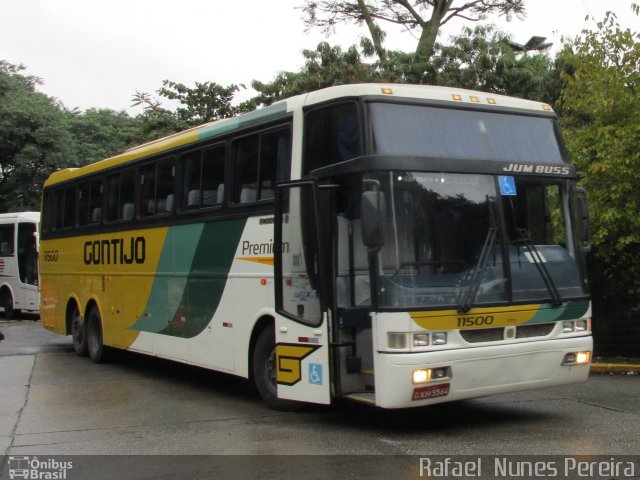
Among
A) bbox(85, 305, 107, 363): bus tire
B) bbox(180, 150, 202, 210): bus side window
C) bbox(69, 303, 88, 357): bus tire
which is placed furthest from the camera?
bbox(69, 303, 88, 357): bus tire

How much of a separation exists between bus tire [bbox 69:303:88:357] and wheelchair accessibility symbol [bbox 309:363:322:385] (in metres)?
7.70

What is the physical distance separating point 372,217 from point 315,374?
179 centimetres

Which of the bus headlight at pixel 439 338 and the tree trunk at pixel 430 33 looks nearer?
the bus headlight at pixel 439 338

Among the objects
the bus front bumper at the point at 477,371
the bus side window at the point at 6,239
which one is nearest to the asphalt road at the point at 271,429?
the bus front bumper at the point at 477,371

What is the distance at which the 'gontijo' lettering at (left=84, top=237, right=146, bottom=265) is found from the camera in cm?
1212

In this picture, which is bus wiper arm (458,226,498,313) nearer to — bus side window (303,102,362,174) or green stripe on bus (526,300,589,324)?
green stripe on bus (526,300,589,324)

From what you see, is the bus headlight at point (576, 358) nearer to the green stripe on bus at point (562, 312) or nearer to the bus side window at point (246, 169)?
the green stripe on bus at point (562, 312)

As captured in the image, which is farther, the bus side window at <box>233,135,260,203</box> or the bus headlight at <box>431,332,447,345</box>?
the bus side window at <box>233,135,260,203</box>

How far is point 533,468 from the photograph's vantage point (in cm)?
634

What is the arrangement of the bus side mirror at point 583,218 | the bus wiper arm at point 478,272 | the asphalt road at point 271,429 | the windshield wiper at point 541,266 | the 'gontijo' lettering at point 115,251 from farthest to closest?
1. the 'gontijo' lettering at point 115,251
2. the bus side mirror at point 583,218
3. the windshield wiper at point 541,266
4. the bus wiper arm at point 478,272
5. the asphalt road at point 271,429

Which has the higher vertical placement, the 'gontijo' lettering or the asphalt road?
the 'gontijo' lettering

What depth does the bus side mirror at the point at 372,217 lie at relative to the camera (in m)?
7.10

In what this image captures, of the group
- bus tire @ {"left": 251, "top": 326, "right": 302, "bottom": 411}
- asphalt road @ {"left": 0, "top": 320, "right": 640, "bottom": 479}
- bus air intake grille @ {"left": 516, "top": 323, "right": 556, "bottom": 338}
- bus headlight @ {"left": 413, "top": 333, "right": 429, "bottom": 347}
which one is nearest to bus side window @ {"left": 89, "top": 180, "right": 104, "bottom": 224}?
asphalt road @ {"left": 0, "top": 320, "right": 640, "bottom": 479}

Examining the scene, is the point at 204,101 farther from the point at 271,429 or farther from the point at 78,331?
the point at 271,429
